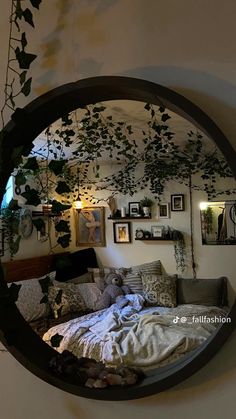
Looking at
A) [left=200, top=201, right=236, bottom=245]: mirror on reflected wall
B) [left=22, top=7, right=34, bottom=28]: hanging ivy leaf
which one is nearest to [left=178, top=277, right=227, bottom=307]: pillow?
[left=200, top=201, right=236, bottom=245]: mirror on reflected wall

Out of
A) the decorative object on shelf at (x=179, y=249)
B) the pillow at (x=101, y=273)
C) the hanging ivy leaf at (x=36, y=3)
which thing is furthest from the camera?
the pillow at (x=101, y=273)

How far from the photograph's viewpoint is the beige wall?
2.19 ft

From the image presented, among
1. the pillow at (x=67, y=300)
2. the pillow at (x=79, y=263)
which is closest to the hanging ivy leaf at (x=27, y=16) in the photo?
the pillow at (x=67, y=300)

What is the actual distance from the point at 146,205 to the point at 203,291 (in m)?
0.64

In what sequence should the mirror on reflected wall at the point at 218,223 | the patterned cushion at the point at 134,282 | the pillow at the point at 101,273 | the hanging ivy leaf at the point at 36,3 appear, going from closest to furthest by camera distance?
the hanging ivy leaf at the point at 36,3 < the mirror on reflected wall at the point at 218,223 < the patterned cushion at the point at 134,282 < the pillow at the point at 101,273

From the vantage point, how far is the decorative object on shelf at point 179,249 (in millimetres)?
1335

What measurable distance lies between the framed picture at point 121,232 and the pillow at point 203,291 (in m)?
0.61

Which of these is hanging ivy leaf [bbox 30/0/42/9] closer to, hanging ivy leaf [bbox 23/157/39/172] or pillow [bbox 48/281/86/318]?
hanging ivy leaf [bbox 23/157/39/172]

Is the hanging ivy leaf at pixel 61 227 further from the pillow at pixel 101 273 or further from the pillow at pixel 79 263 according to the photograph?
the pillow at pixel 101 273

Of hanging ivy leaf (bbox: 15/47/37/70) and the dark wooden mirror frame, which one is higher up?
hanging ivy leaf (bbox: 15/47/37/70)

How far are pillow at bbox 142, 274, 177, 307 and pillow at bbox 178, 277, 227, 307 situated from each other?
3 centimetres

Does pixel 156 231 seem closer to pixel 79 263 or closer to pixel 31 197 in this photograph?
pixel 79 263

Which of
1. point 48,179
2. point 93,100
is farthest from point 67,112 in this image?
point 48,179

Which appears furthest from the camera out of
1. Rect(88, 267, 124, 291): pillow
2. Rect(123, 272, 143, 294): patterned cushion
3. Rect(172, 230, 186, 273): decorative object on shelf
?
Rect(88, 267, 124, 291): pillow
